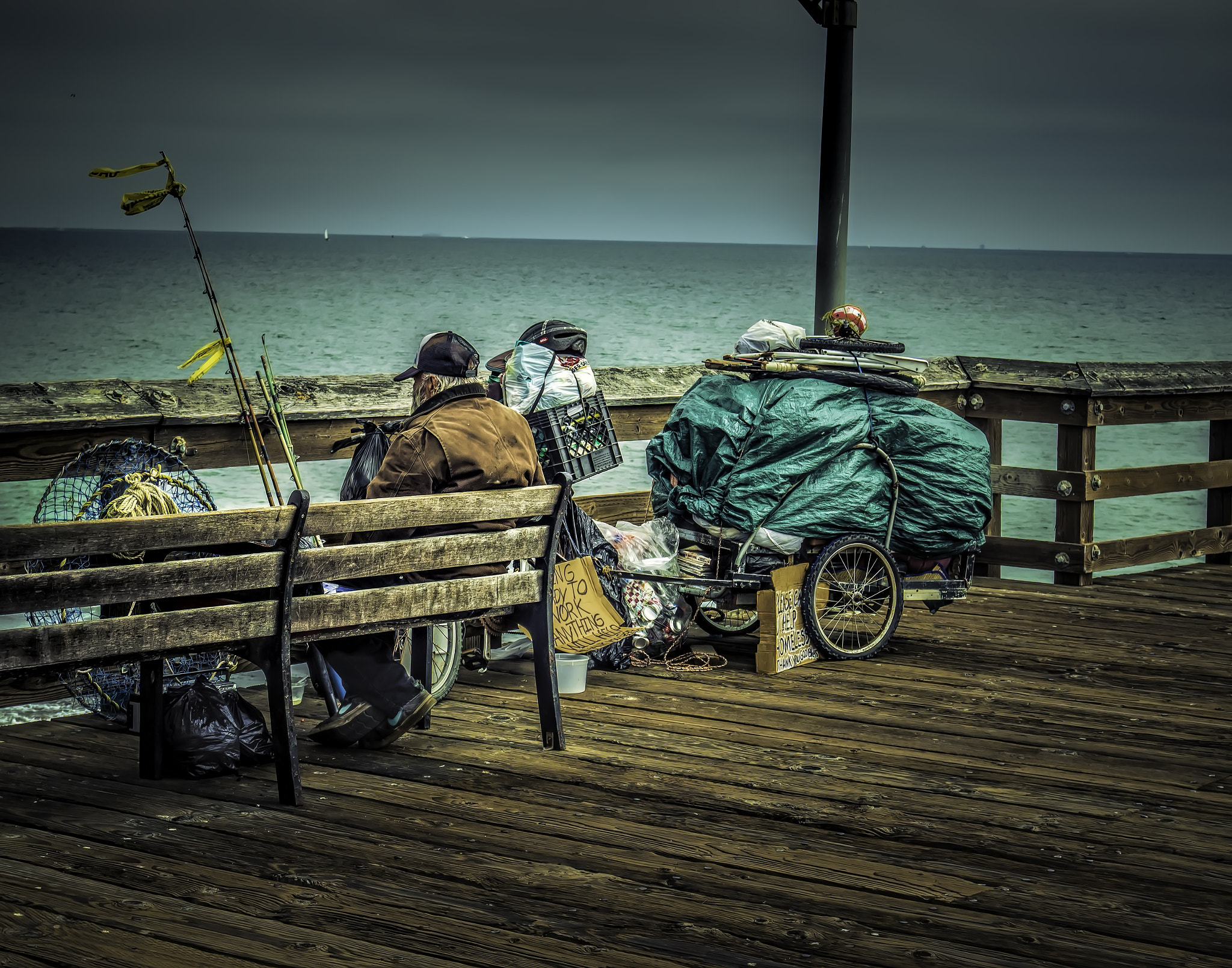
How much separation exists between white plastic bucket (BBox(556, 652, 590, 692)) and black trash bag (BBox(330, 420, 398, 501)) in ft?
3.13

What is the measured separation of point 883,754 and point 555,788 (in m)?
1.07

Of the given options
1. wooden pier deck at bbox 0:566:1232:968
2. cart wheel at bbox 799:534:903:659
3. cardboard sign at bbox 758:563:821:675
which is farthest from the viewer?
cart wheel at bbox 799:534:903:659

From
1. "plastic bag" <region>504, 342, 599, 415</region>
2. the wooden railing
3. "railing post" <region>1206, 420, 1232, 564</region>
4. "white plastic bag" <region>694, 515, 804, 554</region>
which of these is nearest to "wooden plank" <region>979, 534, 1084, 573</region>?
the wooden railing

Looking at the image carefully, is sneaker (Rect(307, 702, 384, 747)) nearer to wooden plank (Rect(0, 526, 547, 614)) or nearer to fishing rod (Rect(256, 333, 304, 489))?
wooden plank (Rect(0, 526, 547, 614))

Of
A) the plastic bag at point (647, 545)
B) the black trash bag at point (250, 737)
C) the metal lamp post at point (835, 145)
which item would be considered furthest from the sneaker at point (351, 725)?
the metal lamp post at point (835, 145)

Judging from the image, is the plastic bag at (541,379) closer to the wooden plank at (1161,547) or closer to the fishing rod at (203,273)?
the fishing rod at (203,273)

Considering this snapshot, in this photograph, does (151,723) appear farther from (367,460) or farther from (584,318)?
(584,318)

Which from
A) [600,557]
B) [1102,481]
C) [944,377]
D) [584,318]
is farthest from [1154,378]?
[584,318]

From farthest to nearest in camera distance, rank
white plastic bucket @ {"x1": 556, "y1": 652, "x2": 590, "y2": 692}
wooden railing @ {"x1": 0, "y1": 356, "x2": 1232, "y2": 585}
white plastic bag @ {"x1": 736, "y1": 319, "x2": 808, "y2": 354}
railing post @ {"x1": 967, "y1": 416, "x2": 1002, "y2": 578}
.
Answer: railing post @ {"x1": 967, "y1": 416, "x2": 1002, "y2": 578} → white plastic bag @ {"x1": 736, "y1": 319, "x2": 808, "y2": 354} → wooden railing @ {"x1": 0, "y1": 356, "x2": 1232, "y2": 585} → white plastic bucket @ {"x1": 556, "y1": 652, "x2": 590, "y2": 692}

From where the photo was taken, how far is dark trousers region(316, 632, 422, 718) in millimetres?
4340

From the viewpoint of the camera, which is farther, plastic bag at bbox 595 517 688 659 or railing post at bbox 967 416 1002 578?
railing post at bbox 967 416 1002 578

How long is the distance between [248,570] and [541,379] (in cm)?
193

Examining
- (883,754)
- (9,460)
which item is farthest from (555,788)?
(9,460)

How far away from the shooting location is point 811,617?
5621mm
